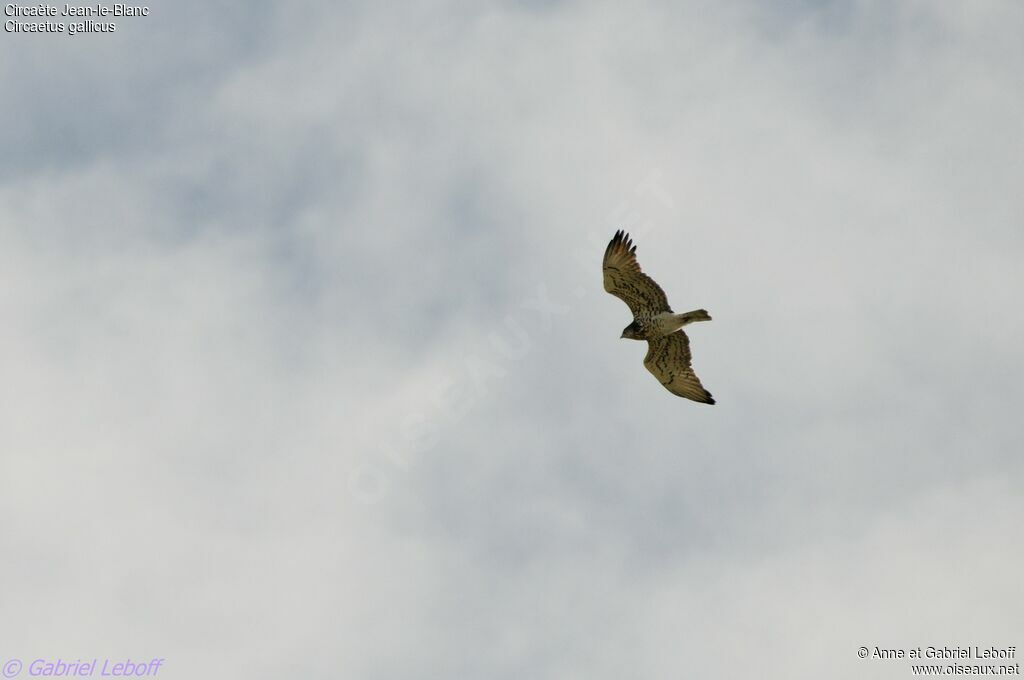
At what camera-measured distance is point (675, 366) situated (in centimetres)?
4184

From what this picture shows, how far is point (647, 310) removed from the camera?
40.3 m

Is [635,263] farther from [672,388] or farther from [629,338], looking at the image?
[672,388]

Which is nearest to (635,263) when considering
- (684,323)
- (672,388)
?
(684,323)

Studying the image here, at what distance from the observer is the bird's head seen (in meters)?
40.3

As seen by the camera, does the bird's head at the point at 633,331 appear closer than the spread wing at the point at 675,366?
Yes

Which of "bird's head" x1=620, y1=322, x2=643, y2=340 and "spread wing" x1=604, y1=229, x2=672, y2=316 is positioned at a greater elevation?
"spread wing" x1=604, y1=229, x2=672, y2=316

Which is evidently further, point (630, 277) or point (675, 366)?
point (675, 366)

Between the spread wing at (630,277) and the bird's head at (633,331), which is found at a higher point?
the spread wing at (630,277)

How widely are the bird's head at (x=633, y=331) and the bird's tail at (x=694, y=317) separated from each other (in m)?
1.74

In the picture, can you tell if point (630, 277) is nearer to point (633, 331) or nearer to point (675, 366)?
point (633, 331)

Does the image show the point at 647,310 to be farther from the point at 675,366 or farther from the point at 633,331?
the point at 675,366

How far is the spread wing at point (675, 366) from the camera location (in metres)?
41.1

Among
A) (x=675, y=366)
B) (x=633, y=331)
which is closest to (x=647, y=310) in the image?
(x=633, y=331)

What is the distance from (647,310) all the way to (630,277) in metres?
1.28
